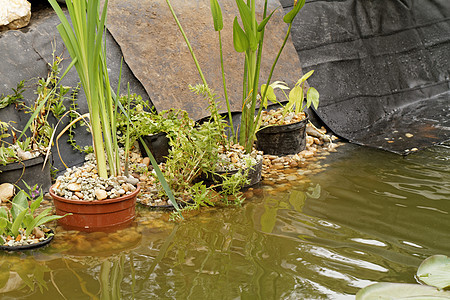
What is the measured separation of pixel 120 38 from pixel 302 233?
1836 mm

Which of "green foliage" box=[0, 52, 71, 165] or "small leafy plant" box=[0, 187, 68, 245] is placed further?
"green foliage" box=[0, 52, 71, 165]

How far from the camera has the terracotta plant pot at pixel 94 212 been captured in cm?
233

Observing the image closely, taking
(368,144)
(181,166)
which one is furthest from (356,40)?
(181,166)

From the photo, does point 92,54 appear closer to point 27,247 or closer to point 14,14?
point 27,247

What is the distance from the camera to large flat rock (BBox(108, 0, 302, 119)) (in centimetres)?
334

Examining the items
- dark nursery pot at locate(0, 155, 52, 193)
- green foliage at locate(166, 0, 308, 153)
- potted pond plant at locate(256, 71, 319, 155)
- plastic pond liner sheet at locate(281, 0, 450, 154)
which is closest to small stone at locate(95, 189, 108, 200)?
dark nursery pot at locate(0, 155, 52, 193)

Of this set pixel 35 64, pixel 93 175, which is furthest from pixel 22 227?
pixel 35 64

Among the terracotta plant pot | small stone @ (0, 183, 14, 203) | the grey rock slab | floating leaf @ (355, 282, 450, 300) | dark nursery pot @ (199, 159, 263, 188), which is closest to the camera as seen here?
floating leaf @ (355, 282, 450, 300)

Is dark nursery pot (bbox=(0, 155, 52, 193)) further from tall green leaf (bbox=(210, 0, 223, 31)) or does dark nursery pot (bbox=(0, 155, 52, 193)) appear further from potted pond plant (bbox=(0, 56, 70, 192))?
tall green leaf (bbox=(210, 0, 223, 31))

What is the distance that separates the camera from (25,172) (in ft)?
8.66

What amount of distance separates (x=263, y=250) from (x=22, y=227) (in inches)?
40.9

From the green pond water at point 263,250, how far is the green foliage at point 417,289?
5 centimetres

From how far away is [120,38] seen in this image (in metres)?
3.33

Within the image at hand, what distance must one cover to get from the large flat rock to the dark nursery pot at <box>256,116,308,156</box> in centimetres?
31
